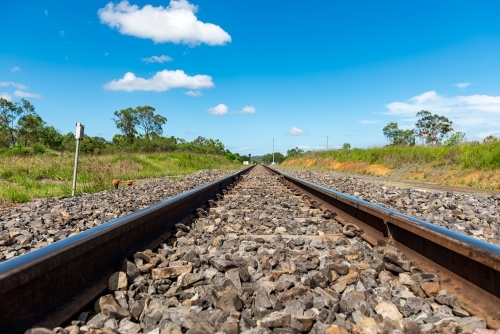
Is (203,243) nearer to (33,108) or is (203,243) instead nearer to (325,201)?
(325,201)

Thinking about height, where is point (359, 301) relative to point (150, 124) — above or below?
below

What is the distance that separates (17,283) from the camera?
56.8 inches

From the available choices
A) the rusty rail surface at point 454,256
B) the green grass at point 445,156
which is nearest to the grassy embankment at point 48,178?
the rusty rail surface at point 454,256

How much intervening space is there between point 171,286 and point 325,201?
409 centimetres

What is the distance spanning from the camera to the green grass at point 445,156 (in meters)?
13.5

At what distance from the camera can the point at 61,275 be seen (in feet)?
5.87

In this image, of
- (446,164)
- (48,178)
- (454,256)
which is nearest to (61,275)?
(454,256)

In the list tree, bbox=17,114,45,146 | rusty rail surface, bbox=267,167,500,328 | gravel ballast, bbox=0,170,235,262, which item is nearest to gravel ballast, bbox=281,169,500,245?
rusty rail surface, bbox=267,167,500,328

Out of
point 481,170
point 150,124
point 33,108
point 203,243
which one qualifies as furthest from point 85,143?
point 203,243

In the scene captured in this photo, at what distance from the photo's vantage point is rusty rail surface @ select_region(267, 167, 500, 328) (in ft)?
5.66

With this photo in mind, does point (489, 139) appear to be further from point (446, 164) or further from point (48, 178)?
point (48, 178)

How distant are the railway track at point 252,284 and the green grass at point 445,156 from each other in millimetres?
12678

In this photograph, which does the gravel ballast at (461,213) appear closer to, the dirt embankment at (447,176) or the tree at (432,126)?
the dirt embankment at (447,176)

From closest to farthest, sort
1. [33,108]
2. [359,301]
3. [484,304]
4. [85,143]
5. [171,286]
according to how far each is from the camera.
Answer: [484,304]
[359,301]
[171,286]
[85,143]
[33,108]
